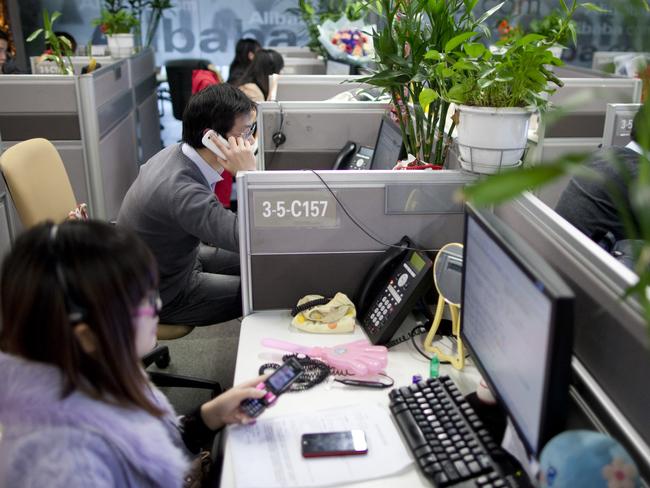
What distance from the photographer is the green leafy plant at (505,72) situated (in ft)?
4.34

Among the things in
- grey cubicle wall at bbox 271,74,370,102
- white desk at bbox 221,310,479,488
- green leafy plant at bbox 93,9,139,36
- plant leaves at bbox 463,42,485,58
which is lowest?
white desk at bbox 221,310,479,488

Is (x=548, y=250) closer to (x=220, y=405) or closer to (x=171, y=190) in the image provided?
(x=220, y=405)

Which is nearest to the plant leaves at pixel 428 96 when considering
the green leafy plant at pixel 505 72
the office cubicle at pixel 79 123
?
the green leafy plant at pixel 505 72

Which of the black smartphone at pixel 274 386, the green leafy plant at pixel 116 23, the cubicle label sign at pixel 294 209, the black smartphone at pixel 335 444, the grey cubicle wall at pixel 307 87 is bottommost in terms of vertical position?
the black smartphone at pixel 335 444

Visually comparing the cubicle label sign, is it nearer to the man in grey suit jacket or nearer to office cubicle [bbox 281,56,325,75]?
the man in grey suit jacket

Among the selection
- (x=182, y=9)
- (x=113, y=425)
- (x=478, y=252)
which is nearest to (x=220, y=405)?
(x=113, y=425)

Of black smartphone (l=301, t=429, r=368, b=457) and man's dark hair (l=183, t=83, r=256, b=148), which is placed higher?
man's dark hair (l=183, t=83, r=256, b=148)

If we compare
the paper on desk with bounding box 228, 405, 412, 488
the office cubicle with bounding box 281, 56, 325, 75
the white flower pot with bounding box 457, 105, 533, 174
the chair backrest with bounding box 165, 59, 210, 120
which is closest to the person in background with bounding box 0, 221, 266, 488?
the paper on desk with bounding box 228, 405, 412, 488

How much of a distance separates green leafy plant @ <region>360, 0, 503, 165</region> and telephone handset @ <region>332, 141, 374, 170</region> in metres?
0.59

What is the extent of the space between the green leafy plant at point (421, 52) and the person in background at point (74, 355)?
989 mm

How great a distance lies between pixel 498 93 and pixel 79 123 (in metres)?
2.80

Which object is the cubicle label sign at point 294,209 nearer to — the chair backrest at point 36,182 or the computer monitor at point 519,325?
the computer monitor at point 519,325

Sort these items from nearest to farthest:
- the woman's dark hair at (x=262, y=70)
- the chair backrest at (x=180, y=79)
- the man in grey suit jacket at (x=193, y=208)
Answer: the man in grey suit jacket at (x=193, y=208) → the woman's dark hair at (x=262, y=70) → the chair backrest at (x=180, y=79)

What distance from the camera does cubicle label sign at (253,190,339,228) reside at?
60.2 inches
